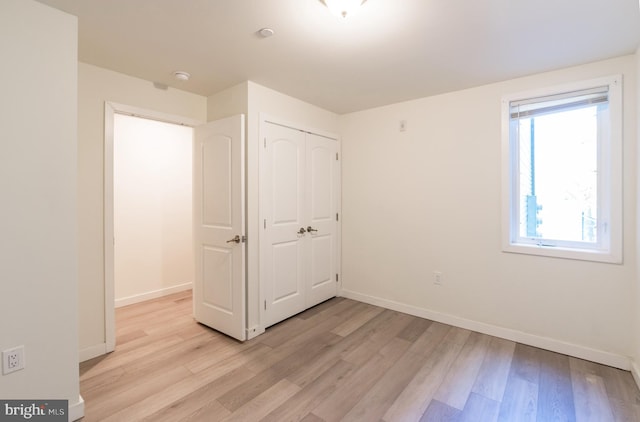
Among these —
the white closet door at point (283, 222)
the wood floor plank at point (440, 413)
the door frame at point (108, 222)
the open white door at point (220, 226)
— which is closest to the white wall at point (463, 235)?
the white closet door at point (283, 222)

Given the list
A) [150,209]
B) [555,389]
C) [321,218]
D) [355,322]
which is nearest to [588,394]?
[555,389]

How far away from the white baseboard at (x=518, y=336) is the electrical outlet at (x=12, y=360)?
3051 millimetres

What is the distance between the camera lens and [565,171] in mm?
2508

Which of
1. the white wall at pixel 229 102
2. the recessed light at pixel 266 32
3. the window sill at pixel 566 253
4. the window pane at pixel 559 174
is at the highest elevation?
the recessed light at pixel 266 32

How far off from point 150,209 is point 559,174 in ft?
15.0

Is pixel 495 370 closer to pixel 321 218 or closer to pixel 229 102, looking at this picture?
pixel 321 218

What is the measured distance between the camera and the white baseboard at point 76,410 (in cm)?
167

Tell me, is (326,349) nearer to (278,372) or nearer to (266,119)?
(278,372)

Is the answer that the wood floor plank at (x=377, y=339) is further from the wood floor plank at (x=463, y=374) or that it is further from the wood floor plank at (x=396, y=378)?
the wood floor plank at (x=463, y=374)

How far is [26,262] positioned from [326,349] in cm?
210

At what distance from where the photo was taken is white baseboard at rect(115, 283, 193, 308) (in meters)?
3.58

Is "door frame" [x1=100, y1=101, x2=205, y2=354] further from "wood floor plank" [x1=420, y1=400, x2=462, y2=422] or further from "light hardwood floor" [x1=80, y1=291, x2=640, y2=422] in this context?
"wood floor plank" [x1=420, y1=400, x2=462, y2=422]

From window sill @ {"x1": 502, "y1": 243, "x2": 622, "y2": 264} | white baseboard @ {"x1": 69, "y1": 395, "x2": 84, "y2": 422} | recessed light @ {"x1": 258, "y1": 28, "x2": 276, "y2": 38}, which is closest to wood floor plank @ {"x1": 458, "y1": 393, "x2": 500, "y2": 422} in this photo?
window sill @ {"x1": 502, "y1": 243, "x2": 622, "y2": 264}

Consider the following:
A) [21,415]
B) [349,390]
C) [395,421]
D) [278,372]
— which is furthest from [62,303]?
[395,421]
